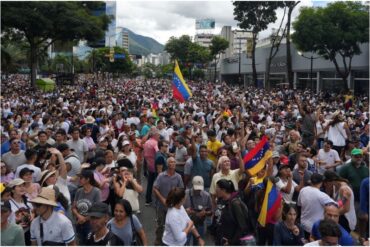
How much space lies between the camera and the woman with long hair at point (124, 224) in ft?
14.5

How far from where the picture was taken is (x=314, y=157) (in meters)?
8.44

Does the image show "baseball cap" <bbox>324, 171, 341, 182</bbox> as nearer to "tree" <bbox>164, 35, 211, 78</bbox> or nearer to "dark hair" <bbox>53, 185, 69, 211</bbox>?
"dark hair" <bbox>53, 185, 69, 211</bbox>

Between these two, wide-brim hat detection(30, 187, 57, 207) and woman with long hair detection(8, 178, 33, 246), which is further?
woman with long hair detection(8, 178, 33, 246)

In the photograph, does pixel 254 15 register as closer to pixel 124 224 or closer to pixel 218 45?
pixel 218 45

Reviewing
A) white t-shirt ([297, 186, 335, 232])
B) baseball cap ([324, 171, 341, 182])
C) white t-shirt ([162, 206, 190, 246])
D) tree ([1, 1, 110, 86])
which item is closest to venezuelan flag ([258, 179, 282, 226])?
white t-shirt ([297, 186, 335, 232])

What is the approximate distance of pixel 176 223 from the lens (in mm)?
4645

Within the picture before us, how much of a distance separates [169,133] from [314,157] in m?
3.48

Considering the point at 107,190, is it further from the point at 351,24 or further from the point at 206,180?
the point at 351,24

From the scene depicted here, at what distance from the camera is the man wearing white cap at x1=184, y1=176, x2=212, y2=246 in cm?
568

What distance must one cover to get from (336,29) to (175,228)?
2974 cm

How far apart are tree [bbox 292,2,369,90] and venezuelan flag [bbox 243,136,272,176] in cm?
2637

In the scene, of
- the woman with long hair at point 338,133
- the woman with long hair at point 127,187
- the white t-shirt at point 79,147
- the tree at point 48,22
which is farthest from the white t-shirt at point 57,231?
the tree at point 48,22

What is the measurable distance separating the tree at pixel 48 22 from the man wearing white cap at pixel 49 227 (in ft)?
106

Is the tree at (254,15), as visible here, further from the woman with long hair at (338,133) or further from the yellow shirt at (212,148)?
the yellow shirt at (212,148)
